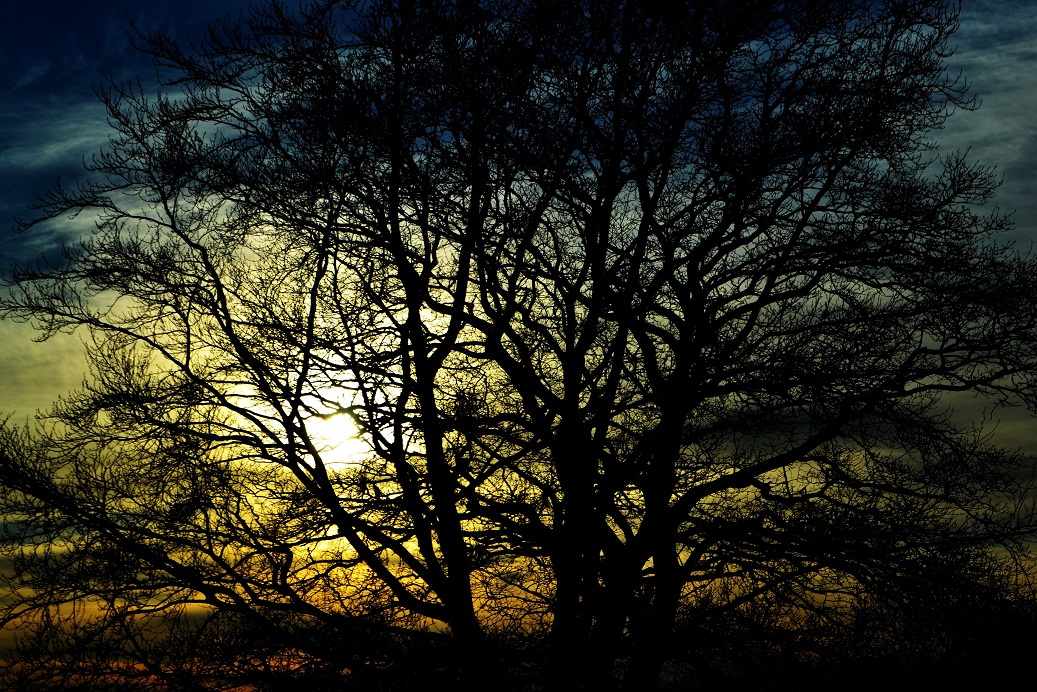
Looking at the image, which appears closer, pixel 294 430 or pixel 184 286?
pixel 294 430

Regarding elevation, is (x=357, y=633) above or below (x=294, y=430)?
below

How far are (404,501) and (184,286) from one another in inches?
157

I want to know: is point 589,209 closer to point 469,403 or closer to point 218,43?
point 469,403

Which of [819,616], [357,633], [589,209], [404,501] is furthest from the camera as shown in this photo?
[589,209]

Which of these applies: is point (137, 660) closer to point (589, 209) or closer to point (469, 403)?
point (469, 403)

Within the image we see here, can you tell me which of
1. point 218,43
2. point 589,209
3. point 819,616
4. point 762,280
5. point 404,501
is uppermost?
point 218,43

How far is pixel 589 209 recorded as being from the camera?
419 inches

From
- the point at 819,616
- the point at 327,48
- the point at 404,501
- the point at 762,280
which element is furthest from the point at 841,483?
the point at 327,48

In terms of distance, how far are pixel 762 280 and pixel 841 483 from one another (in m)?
2.56

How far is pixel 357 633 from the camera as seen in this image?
8328 mm

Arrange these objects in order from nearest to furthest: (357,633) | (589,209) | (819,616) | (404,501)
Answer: (404,501)
(357,633)
(819,616)
(589,209)

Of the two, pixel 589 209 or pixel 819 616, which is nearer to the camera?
pixel 819 616

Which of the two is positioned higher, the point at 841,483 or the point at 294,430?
the point at 294,430

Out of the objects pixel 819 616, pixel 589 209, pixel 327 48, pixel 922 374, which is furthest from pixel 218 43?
pixel 819 616
